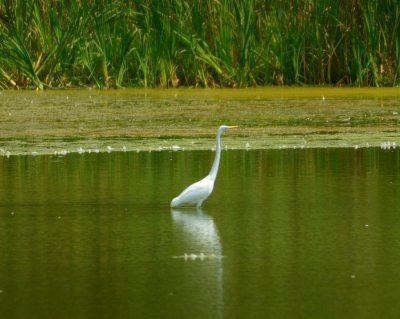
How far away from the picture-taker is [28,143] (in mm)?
10547

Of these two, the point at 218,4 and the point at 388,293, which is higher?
the point at 218,4

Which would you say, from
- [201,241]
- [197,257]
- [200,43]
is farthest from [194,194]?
[200,43]

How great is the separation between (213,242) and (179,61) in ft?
37.7

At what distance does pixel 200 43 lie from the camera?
54.2ft

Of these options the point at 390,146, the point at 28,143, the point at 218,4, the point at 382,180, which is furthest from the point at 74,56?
the point at 382,180

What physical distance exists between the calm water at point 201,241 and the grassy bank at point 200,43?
24.4ft

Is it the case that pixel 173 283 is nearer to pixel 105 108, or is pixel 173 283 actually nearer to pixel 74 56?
pixel 105 108

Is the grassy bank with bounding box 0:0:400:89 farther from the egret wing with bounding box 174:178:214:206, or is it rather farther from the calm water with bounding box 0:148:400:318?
the egret wing with bounding box 174:178:214:206

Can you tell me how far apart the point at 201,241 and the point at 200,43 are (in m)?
11.1

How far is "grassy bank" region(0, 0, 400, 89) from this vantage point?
16.3 meters

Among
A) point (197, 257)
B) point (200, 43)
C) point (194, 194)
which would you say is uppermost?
point (200, 43)

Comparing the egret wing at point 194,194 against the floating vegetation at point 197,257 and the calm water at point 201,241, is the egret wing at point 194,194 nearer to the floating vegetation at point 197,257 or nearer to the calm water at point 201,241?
the calm water at point 201,241

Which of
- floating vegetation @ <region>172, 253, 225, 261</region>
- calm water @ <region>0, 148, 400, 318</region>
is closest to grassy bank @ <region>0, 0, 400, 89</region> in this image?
calm water @ <region>0, 148, 400, 318</region>

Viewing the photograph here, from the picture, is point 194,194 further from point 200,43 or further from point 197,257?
point 200,43
